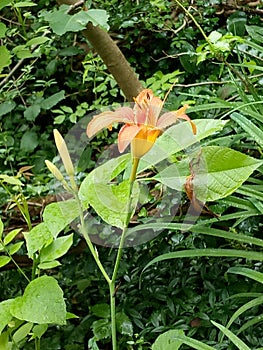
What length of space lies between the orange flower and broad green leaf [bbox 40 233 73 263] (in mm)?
310

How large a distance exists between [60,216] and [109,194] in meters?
0.08

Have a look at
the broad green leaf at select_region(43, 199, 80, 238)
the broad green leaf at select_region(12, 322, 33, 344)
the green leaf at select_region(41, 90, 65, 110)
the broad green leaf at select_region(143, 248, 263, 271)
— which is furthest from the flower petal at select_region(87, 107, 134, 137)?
the green leaf at select_region(41, 90, 65, 110)

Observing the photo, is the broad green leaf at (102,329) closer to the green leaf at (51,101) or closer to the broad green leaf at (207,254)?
the broad green leaf at (207,254)

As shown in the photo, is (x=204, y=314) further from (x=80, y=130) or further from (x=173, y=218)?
(x=80, y=130)

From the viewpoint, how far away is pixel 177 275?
3.53ft

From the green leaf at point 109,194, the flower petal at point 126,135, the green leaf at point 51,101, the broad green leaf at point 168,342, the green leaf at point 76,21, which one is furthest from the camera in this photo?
the green leaf at point 51,101

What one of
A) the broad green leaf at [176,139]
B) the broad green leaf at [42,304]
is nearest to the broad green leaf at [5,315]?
the broad green leaf at [42,304]

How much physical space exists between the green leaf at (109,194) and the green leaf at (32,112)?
94cm

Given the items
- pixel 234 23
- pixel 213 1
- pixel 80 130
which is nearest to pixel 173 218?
pixel 80 130

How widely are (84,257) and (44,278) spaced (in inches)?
17.3

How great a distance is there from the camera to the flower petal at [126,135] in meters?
0.49

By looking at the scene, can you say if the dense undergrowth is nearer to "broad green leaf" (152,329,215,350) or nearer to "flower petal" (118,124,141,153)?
"broad green leaf" (152,329,215,350)

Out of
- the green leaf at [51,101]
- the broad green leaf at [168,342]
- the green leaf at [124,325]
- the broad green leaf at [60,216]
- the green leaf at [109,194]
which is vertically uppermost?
the green leaf at [109,194]

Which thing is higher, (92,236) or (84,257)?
(92,236)
